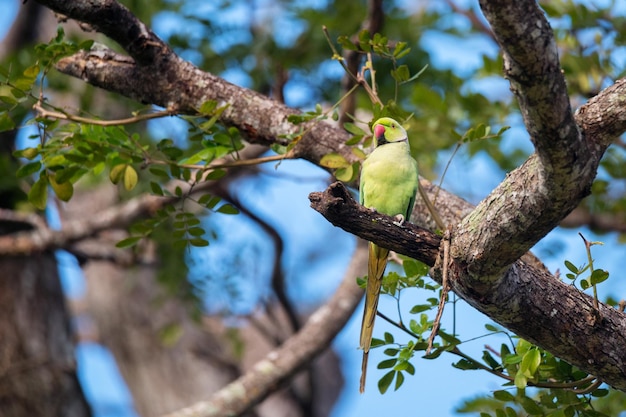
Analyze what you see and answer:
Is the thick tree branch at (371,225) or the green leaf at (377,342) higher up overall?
the thick tree branch at (371,225)

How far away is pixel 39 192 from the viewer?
276 centimetres

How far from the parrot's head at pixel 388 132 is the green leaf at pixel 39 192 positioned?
1202mm

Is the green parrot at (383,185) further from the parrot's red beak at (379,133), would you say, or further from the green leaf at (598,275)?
the green leaf at (598,275)

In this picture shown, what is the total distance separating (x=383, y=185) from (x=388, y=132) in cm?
19

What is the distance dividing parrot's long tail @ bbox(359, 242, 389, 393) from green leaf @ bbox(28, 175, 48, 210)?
1.21 metres

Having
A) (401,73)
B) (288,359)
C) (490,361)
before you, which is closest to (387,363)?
(490,361)

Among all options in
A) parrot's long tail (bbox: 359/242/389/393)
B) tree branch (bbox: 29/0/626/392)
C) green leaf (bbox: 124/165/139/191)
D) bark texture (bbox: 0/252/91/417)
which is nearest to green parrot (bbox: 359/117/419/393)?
parrot's long tail (bbox: 359/242/389/393)

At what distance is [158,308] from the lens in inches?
235

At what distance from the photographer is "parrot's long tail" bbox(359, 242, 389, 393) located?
250 centimetres

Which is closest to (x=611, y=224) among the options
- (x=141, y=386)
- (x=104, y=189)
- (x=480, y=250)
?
(x=480, y=250)

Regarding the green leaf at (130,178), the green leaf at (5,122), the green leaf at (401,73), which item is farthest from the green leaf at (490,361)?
the green leaf at (5,122)

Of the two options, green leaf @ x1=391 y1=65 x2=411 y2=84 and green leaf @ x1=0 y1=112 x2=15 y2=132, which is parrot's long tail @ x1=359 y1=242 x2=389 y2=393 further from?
green leaf @ x1=0 y1=112 x2=15 y2=132

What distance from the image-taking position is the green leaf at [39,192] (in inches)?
108

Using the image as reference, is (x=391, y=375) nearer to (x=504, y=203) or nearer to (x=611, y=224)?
(x=504, y=203)
